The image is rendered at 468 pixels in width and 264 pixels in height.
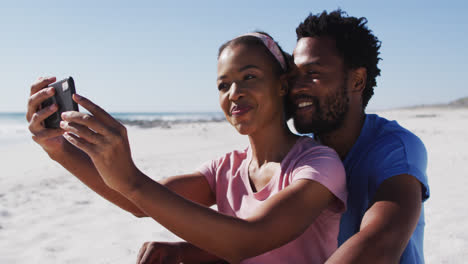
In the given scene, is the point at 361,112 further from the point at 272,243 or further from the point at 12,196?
the point at 12,196

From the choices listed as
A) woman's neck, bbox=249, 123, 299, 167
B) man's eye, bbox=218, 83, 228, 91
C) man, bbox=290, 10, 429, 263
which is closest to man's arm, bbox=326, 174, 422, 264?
man, bbox=290, 10, 429, 263

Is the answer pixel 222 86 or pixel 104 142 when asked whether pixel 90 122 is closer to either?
pixel 104 142

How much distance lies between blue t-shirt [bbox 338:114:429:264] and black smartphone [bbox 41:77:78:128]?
1410mm

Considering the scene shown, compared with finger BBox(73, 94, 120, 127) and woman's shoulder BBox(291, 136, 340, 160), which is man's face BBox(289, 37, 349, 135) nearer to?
woman's shoulder BBox(291, 136, 340, 160)

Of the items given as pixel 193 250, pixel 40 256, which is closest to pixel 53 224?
pixel 40 256

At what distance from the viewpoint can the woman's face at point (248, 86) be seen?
6.29 ft

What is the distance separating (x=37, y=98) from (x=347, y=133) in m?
1.71

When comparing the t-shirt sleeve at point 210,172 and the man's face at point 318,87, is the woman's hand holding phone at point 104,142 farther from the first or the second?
the man's face at point 318,87

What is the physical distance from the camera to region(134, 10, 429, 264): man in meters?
1.68

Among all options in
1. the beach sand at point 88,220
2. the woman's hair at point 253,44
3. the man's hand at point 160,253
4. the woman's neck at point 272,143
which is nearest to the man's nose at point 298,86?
the woman's hair at point 253,44

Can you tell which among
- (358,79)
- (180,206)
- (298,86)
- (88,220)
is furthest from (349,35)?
(88,220)

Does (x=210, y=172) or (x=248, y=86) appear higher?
(x=248, y=86)

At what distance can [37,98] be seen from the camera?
183cm

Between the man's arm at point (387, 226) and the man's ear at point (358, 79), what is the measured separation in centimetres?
79
